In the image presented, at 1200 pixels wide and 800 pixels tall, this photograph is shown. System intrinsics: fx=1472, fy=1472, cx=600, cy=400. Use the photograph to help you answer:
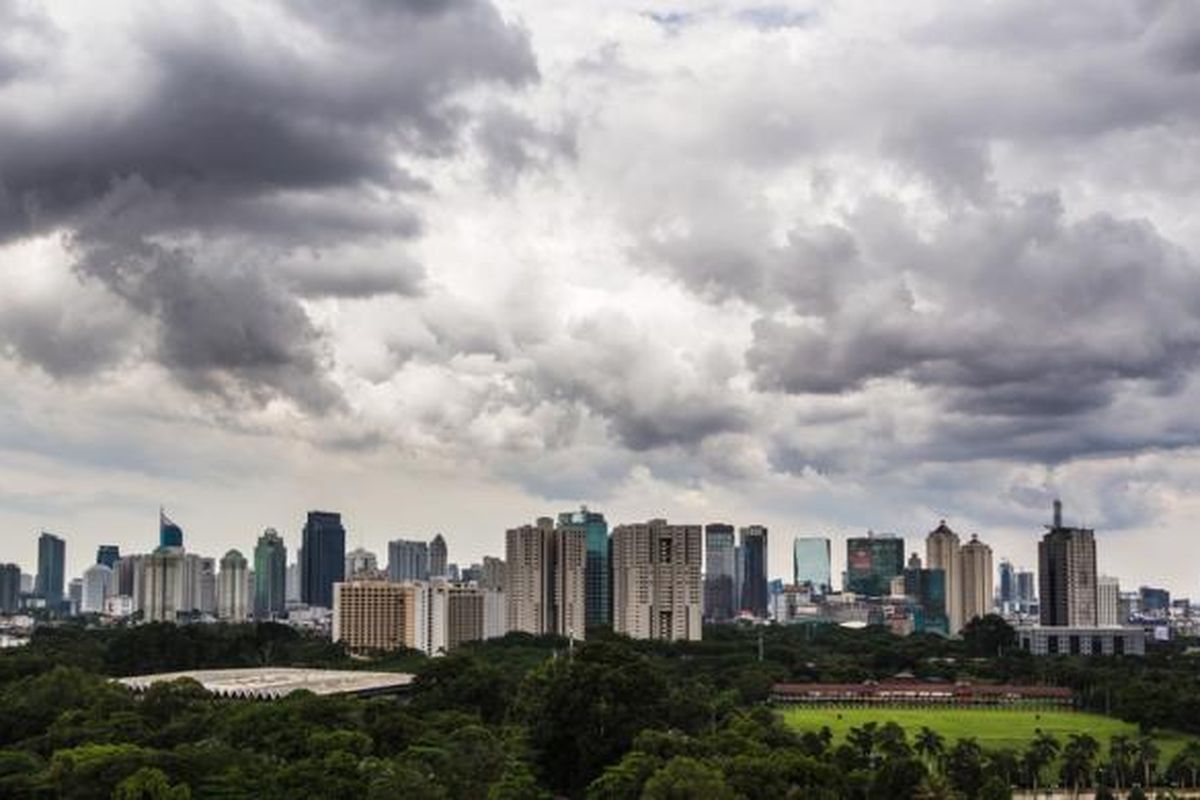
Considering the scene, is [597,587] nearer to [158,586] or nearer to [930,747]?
[158,586]

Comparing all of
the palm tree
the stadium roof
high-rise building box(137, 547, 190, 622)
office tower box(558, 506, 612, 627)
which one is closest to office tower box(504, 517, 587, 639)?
office tower box(558, 506, 612, 627)

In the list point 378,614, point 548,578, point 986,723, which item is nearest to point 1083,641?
point 548,578

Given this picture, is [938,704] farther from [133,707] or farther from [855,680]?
[133,707]

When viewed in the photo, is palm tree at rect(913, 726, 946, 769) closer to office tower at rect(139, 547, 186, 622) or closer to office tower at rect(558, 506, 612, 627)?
office tower at rect(558, 506, 612, 627)

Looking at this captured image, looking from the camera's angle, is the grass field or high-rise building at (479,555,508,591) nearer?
the grass field

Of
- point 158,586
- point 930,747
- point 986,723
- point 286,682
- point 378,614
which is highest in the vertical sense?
point 158,586

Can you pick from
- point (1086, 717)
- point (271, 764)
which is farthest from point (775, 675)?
point (271, 764)
